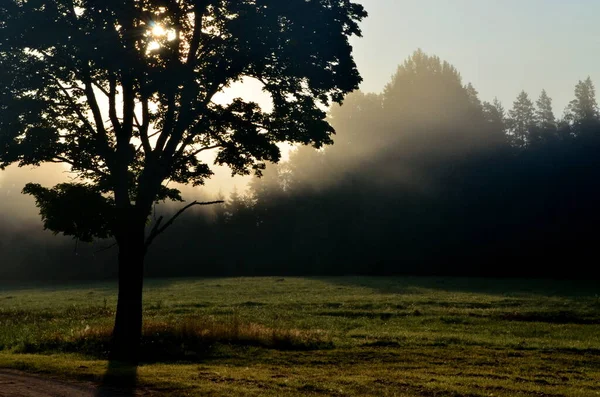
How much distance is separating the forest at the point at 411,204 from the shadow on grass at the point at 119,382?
197 ft

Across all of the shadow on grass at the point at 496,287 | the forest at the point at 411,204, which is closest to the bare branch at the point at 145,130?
the shadow on grass at the point at 496,287

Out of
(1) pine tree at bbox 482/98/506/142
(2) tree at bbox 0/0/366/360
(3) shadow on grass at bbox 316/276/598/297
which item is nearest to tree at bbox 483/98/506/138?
(1) pine tree at bbox 482/98/506/142

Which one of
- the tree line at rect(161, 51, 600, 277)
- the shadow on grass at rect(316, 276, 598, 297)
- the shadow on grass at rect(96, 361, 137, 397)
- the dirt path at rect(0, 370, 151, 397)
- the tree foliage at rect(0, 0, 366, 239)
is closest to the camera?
the dirt path at rect(0, 370, 151, 397)

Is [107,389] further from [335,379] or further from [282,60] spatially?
[282,60]

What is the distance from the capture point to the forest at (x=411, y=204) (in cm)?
7838

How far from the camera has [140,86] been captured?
2122 centimetres

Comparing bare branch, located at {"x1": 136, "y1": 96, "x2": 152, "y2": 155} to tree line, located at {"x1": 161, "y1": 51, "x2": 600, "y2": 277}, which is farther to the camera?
tree line, located at {"x1": 161, "y1": 51, "x2": 600, "y2": 277}

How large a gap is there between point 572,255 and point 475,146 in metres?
20.8

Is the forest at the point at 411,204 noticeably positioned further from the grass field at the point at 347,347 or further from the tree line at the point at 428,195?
the grass field at the point at 347,347

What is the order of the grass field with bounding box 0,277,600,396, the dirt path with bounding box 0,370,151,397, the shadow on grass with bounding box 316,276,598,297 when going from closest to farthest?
1. the dirt path with bounding box 0,370,151,397
2. the grass field with bounding box 0,277,600,396
3. the shadow on grass with bounding box 316,276,598,297

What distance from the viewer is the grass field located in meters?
15.4

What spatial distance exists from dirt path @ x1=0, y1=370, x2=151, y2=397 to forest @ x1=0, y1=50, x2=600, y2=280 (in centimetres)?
6120

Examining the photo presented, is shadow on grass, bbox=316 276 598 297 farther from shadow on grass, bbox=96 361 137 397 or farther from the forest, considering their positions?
shadow on grass, bbox=96 361 137 397

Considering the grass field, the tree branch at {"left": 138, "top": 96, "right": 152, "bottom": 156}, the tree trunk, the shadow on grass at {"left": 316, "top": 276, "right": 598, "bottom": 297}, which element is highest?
the tree branch at {"left": 138, "top": 96, "right": 152, "bottom": 156}
